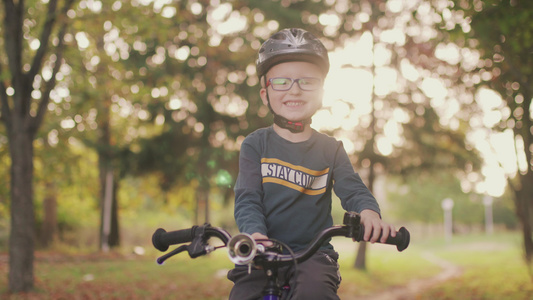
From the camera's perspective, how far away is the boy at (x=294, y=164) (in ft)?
8.89

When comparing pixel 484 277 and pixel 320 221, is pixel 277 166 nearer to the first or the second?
pixel 320 221

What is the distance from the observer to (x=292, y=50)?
2771mm

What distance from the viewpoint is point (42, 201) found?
25984 mm

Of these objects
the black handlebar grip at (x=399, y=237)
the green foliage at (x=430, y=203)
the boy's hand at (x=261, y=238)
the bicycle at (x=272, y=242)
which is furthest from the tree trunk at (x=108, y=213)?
the green foliage at (x=430, y=203)

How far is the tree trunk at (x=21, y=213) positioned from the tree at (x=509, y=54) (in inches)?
326

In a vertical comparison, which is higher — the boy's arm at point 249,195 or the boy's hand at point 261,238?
the boy's arm at point 249,195

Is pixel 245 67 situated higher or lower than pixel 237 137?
higher

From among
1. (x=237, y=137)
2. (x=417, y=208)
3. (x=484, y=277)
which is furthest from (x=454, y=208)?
(x=237, y=137)

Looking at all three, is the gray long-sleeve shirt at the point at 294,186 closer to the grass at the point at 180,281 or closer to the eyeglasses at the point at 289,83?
the eyeglasses at the point at 289,83

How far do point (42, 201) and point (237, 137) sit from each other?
633 inches

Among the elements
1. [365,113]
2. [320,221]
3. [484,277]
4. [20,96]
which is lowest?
[484,277]

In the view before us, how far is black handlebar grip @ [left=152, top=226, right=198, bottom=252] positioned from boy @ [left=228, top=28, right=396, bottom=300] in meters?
0.33

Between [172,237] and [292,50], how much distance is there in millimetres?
1230

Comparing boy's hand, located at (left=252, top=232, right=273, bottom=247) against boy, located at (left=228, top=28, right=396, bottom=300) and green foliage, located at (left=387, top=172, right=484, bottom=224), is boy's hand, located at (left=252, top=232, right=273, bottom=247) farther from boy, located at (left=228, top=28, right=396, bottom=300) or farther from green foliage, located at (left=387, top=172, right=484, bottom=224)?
green foliage, located at (left=387, top=172, right=484, bottom=224)
